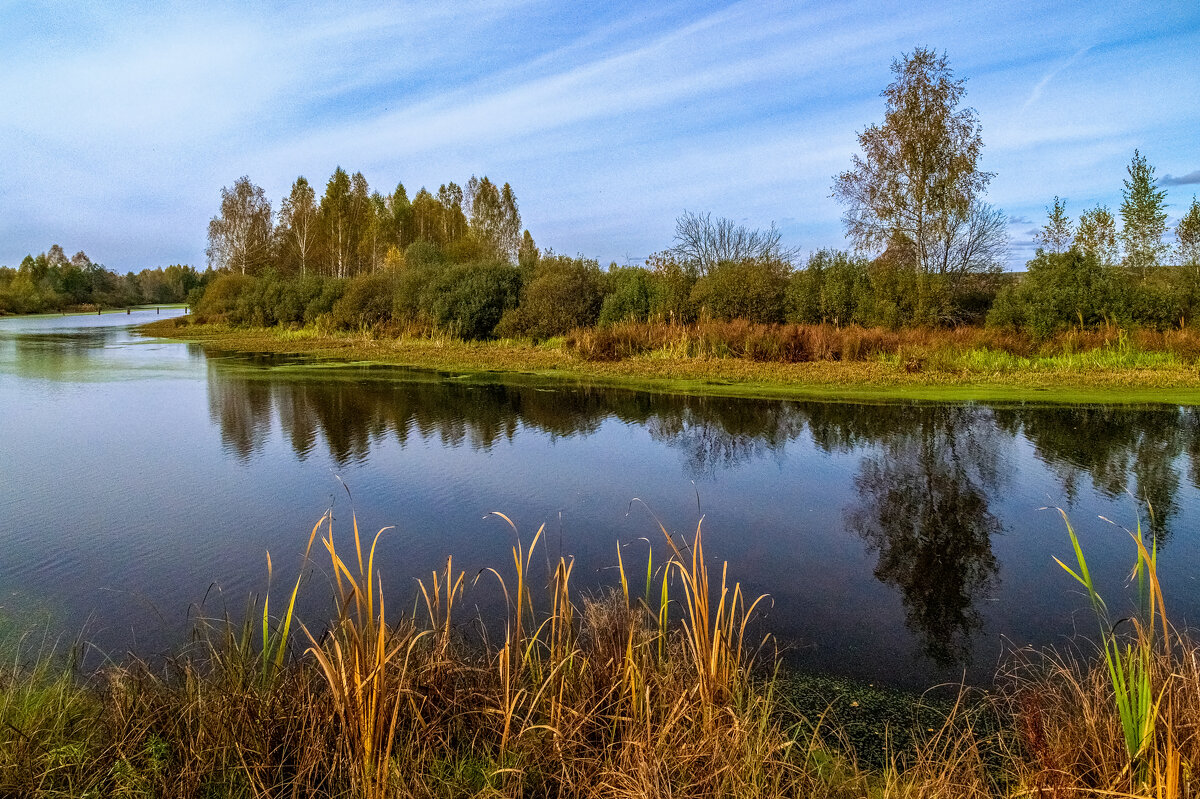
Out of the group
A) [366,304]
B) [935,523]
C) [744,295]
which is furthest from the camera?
[366,304]

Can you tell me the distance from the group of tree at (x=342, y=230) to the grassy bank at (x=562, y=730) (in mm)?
48672

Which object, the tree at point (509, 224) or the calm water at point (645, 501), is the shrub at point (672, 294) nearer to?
the calm water at point (645, 501)

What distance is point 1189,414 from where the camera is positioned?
11.9 metres

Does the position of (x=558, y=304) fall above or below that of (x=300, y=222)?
below

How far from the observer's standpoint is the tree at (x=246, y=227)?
179 feet

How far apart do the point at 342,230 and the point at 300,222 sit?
3761mm

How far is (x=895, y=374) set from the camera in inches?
630

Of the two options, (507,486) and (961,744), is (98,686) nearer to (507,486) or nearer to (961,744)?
(961,744)

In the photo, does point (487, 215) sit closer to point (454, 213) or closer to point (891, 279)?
point (454, 213)

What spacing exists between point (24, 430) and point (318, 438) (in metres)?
4.69

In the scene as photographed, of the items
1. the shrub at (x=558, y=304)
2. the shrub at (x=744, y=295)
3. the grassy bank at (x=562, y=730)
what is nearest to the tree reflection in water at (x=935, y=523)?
the grassy bank at (x=562, y=730)

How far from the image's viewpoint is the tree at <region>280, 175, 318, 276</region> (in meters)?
53.2

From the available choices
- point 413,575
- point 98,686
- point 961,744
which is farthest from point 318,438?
point 961,744

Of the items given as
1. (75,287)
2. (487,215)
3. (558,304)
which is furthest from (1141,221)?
(75,287)
